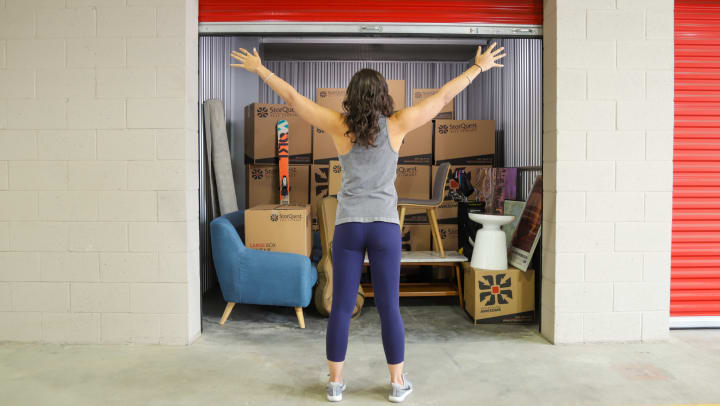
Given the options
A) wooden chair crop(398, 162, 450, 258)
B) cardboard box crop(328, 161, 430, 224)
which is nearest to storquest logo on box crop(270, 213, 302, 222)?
wooden chair crop(398, 162, 450, 258)

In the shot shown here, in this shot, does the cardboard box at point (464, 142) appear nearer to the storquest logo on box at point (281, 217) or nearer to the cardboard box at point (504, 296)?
the cardboard box at point (504, 296)

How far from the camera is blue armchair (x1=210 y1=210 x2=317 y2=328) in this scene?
377 centimetres

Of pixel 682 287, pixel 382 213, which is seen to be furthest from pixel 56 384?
pixel 682 287

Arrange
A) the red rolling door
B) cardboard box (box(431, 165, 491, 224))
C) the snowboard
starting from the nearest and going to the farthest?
the red rolling door
the snowboard
cardboard box (box(431, 165, 491, 224))

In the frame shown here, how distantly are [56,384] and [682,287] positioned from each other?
4153 mm

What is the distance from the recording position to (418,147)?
225 inches

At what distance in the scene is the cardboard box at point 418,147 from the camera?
5.69 m

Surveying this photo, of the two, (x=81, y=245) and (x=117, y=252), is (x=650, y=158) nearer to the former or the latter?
(x=117, y=252)

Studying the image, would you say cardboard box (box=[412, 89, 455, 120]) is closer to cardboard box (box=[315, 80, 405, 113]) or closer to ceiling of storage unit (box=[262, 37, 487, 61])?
cardboard box (box=[315, 80, 405, 113])

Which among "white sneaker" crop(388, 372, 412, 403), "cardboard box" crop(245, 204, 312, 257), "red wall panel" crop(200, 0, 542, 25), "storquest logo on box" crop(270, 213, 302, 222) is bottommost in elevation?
"white sneaker" crop(388, 372, 412, 403)

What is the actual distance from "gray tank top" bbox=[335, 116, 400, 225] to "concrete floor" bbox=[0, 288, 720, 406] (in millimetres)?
935

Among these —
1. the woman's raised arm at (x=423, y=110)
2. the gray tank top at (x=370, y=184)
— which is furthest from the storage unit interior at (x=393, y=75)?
the gray tank top at (x=370, y=184)

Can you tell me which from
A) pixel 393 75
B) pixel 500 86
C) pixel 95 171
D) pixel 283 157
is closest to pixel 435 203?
pixel 283 157

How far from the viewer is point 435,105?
2.45m
